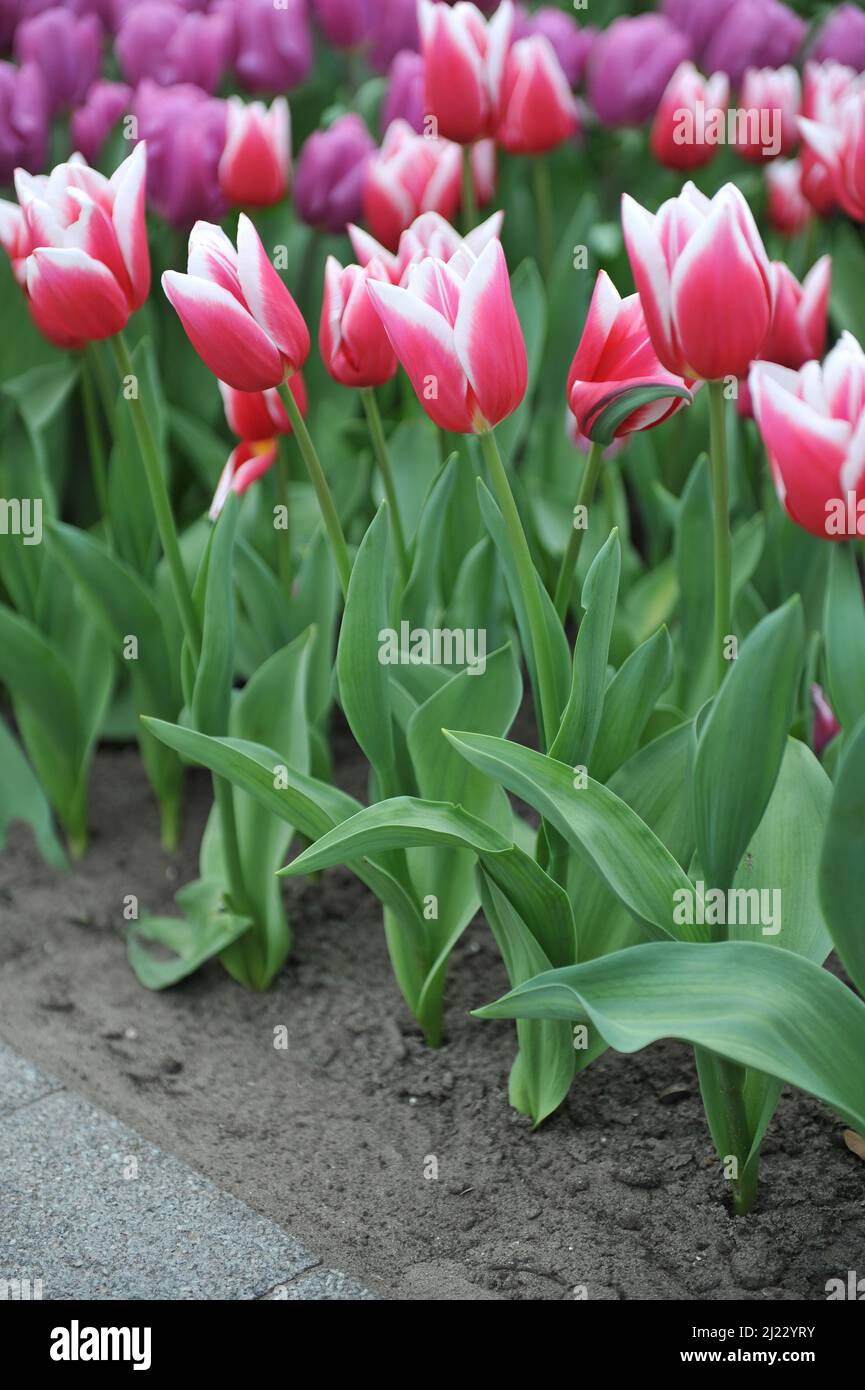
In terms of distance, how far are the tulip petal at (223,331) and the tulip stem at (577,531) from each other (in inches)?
14.6

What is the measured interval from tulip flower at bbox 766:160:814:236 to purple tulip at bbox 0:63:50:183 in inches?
57.6

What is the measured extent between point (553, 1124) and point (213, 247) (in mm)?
1181

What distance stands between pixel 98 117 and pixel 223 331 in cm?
168

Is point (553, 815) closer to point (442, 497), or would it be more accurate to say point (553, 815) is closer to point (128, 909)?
point (442, 497)

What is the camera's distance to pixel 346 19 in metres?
3.69

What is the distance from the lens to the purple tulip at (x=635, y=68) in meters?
3.24

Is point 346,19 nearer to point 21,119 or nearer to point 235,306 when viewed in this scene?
point 21,119

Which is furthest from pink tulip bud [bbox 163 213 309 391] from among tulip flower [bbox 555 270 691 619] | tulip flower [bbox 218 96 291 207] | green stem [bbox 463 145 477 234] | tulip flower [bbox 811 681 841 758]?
green stem [bbox 463 145 477 234]

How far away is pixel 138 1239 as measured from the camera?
1790 mm

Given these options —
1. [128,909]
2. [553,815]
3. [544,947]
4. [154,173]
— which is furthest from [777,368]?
[154,173]

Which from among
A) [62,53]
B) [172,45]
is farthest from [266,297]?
[62,53]

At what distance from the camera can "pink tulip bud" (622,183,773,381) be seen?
1.38 metres

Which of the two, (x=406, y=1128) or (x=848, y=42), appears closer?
(x=406, y=1128)

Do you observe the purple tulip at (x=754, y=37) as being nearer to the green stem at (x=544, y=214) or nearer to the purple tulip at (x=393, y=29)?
the green stem at (x=544, y=214)
